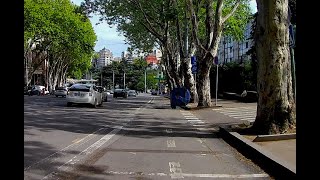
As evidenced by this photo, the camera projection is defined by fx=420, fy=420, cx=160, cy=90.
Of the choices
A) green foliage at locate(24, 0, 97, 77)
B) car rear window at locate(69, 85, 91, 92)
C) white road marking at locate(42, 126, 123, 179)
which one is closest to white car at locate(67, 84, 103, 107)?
car rear window at locate(69, 85, 91, 92)

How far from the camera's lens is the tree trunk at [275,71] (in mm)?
10977

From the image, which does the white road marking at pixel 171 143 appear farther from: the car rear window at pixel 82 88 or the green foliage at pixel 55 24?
the green foliage at pixel 55 24

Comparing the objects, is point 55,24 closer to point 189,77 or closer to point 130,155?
point 189,77

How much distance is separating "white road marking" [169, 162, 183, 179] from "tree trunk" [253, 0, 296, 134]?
4.01 meters

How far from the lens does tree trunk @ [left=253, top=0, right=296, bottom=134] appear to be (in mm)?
10977

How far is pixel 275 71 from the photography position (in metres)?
11.1

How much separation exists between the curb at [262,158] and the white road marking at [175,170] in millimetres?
1560

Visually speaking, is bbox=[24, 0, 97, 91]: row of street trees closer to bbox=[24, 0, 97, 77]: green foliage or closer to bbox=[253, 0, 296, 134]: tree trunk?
bbox=[24, 0, 97, 77]: green foliage

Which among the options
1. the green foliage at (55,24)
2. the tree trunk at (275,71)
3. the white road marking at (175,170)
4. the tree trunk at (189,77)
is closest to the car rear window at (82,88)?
the tree trunk at (189,77)

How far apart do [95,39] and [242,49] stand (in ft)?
123

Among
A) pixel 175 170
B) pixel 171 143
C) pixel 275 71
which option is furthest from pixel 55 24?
pixel 175 170

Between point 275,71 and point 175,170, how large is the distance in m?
5.03
